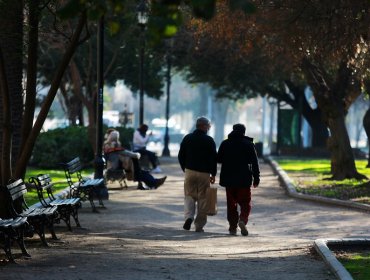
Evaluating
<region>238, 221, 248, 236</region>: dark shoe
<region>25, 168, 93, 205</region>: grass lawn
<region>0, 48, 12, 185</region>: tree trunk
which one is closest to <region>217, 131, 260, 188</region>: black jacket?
<region>238, 221, 248, 236</region>: dark shoe

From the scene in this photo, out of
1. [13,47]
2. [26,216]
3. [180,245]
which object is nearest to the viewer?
[26,216]

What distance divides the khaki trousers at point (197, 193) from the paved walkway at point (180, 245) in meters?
0.28

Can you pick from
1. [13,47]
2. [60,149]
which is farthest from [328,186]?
[13,47]

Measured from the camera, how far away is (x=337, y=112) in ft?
107

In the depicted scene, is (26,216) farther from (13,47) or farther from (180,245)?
(13,47)

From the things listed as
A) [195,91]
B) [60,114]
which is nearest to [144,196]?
[60,114]

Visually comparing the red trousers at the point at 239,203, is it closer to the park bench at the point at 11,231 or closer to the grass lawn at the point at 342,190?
the grass lawn at the point at 342,190

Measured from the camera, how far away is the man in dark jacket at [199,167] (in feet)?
56.1

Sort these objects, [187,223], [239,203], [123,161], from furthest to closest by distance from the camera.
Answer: [123,161]
[187,223]
[239,203]

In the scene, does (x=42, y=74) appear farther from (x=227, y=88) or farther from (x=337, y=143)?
(x=337, y=143)

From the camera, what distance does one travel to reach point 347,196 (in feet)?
82.4

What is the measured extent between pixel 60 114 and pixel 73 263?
12959 cm

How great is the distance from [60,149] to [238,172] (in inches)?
879

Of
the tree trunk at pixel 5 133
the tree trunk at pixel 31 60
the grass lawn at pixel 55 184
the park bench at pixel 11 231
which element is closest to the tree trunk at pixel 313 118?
the grass lawn at pixel 55 184
